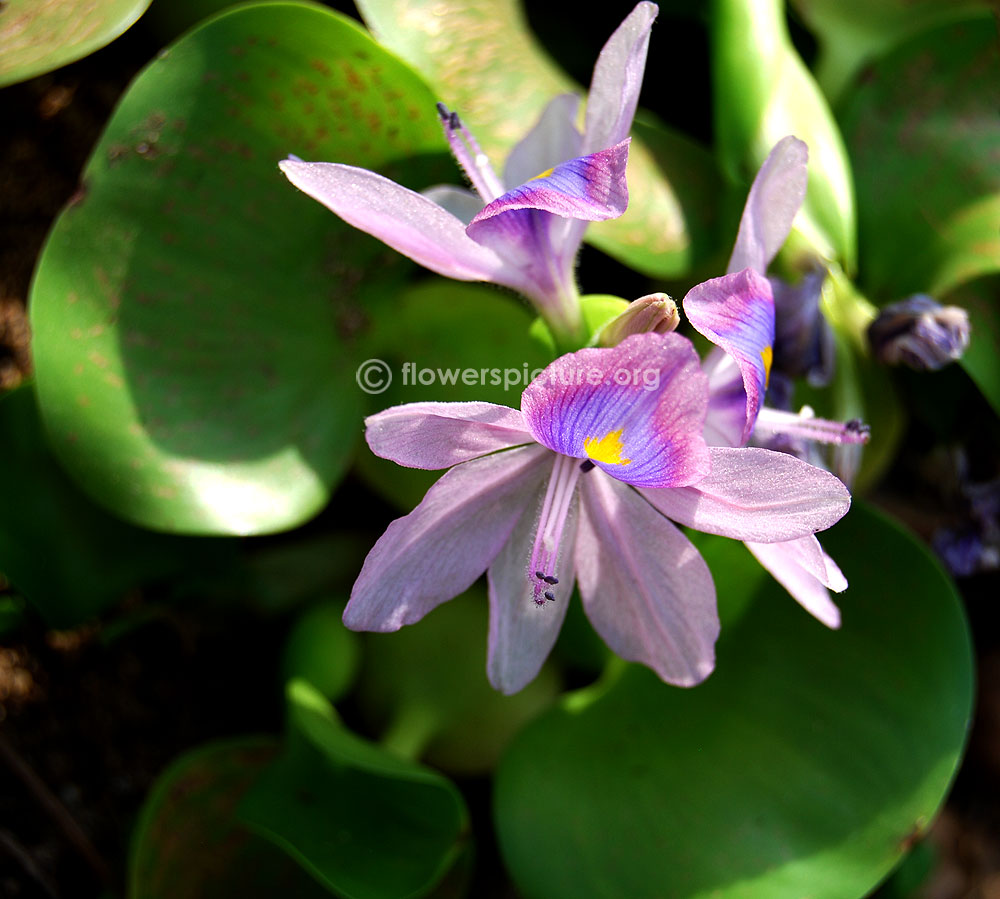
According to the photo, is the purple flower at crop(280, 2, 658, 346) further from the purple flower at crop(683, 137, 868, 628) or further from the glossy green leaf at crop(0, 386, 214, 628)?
the glossy green leaf at crop(0, 386, 214, 628)

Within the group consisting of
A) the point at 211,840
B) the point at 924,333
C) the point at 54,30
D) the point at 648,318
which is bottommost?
the point at 211,840

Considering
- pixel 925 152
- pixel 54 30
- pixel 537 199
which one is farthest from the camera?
pixel 925 152

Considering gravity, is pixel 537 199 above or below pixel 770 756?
above

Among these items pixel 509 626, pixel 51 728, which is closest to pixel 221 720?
pixel 51 728

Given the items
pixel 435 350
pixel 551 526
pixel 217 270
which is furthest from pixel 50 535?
pixel 551 526

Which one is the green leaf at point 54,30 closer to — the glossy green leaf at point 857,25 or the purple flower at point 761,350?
the purple flower at point 761,350

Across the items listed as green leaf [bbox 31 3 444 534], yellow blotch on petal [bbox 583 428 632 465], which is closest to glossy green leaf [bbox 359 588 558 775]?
green leaf [bbox 31 3 444 534]

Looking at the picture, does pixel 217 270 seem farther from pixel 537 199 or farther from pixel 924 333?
pixel 924 333
